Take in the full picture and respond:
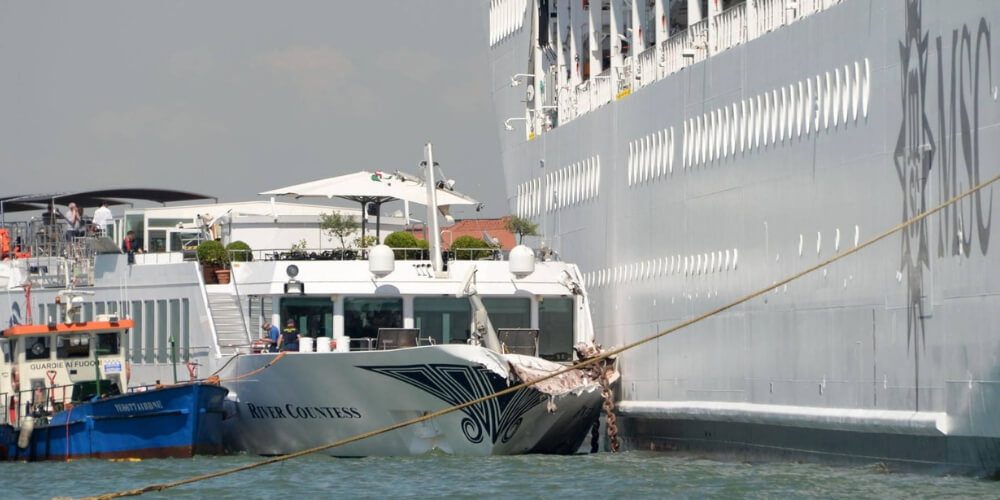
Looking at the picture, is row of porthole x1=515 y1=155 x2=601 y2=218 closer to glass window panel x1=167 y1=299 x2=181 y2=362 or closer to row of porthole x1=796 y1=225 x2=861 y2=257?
glass window panel x1=167 y1=299 x2=181 y2=362

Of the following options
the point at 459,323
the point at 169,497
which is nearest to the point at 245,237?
the point at 459,323

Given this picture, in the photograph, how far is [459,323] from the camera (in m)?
28.8

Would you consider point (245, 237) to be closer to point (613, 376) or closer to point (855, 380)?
point (613, 376)

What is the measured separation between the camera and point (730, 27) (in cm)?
2681

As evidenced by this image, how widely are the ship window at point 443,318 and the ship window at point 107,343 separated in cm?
599

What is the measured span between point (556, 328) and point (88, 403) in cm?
674

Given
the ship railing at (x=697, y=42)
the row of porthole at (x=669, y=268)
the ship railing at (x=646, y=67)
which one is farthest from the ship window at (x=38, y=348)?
the ship railing at (x=697, y=42)

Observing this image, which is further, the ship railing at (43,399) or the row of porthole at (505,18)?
the row of porthole at (505,18)

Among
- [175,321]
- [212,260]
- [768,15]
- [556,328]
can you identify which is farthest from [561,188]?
[768,15]

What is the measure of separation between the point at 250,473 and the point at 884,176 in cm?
869

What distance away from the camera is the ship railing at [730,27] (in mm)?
26250

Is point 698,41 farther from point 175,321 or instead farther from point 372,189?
point 175,321

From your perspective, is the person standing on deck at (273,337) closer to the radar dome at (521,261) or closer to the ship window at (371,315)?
the ship window at (371,315)

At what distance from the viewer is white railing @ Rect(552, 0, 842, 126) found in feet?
80.5
